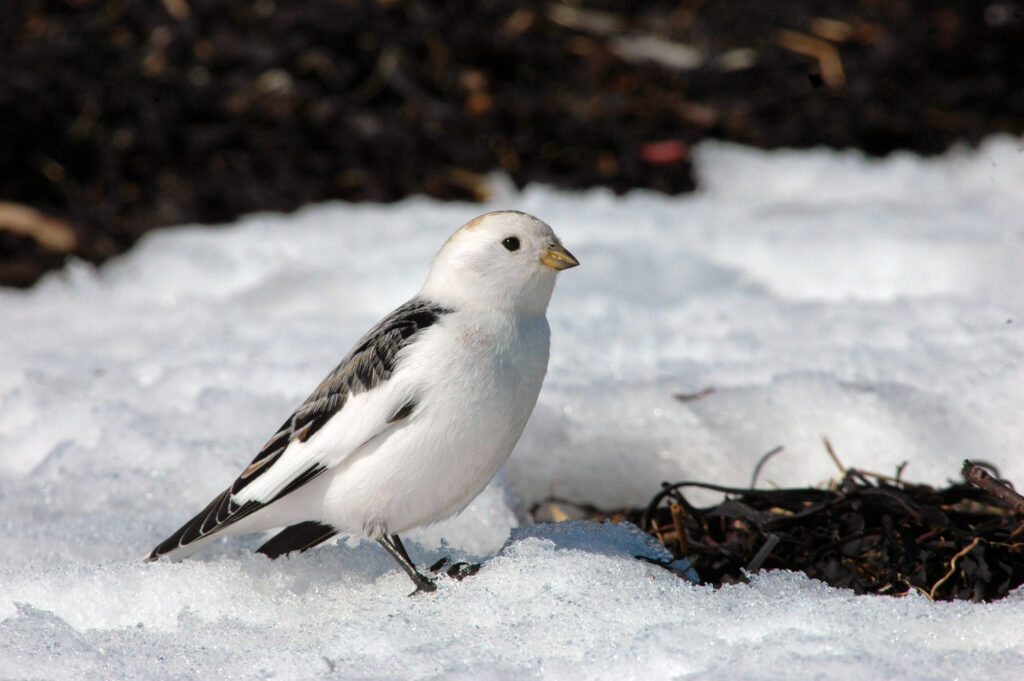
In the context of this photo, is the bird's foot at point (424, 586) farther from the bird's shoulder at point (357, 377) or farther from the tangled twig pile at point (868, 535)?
the tangled twig pile at point (868, 535)

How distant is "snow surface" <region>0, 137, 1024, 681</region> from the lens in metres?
1.92

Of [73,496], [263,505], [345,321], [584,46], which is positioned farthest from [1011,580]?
[584,46]

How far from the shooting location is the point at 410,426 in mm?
2182

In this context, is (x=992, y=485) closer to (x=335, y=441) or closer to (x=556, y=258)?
(x=556, y=258)

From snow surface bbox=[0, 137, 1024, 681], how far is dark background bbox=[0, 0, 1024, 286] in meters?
0.31

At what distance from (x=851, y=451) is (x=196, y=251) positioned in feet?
10.2

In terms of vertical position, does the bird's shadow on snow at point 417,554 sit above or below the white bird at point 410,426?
below

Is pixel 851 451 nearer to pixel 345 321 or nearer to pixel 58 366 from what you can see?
pixel 345 321

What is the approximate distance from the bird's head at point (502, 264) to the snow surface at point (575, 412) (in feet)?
1.71

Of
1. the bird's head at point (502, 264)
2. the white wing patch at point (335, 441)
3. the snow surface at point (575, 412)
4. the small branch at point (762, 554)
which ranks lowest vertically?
the snow surface at point (575, 412)

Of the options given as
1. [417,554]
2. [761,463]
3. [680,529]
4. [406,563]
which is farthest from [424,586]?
[761,463]

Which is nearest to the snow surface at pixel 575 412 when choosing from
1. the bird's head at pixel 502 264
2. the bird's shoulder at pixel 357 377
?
the bird's shoulder at pixel 357 377

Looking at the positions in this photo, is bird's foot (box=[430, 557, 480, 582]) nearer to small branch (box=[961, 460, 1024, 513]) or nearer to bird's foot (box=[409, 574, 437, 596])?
bird's foot (box=[409, 574, 437, 596])

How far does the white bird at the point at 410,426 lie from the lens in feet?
7.13
